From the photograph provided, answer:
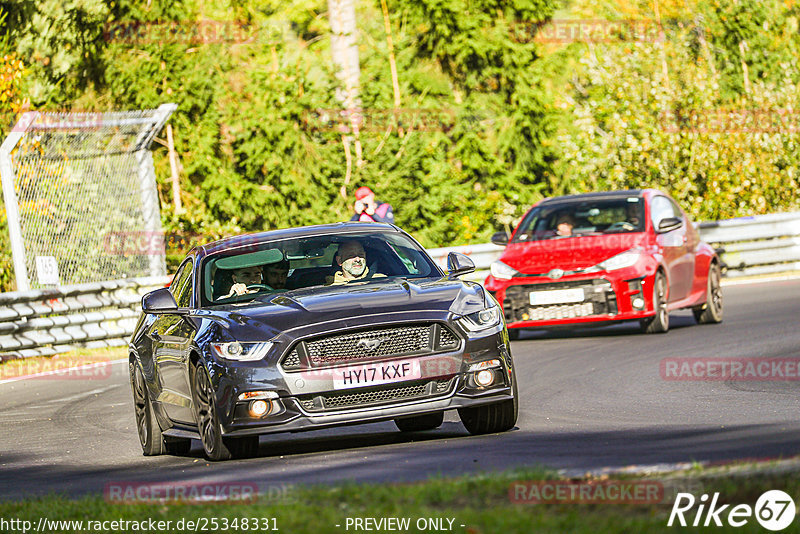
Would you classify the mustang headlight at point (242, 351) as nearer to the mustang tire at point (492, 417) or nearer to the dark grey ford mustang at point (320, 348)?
the dark grey ford mustang at point (320, 348)

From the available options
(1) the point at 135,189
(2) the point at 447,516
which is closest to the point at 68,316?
(1) the point at 135,189

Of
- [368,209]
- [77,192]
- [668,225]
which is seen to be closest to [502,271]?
[668,225]

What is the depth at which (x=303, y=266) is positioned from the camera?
10.2 m

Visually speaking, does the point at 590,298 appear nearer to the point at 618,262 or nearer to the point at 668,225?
the point at 618,262

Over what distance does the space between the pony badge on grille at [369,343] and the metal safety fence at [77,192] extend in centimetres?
1193

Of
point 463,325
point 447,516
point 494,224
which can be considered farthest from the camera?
point 494,224

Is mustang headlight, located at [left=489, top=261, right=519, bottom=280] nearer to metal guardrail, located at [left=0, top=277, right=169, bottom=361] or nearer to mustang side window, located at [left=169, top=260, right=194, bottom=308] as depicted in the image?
metal guardrail, located at [left=0, top=277, right=169, bottom=361]

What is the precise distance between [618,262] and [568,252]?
592mm

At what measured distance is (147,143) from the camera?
902 inches

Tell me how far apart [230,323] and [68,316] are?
11527 mm

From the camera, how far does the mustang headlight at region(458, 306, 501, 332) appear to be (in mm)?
9102

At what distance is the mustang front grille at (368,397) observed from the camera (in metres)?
8.80

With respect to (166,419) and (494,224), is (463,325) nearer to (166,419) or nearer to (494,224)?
(166,419)

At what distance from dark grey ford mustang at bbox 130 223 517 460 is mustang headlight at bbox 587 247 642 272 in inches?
255
